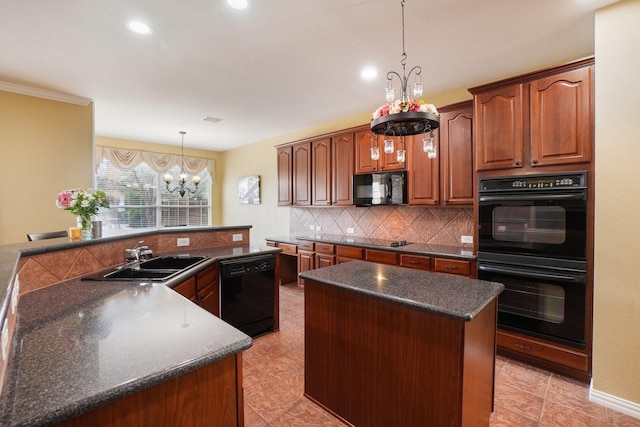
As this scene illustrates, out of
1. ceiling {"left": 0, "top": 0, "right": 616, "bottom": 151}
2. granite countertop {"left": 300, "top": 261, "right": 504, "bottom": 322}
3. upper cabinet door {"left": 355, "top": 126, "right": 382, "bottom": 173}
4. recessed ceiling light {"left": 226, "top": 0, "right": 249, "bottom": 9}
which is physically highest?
ceiling {"left": 0, "top": 0, "right": 616, "bottom": 151}

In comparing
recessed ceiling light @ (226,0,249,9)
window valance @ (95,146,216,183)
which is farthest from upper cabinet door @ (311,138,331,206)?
window valance @ (95,146,216,183)

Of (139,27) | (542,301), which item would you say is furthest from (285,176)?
(542,301)

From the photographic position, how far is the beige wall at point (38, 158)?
333cm

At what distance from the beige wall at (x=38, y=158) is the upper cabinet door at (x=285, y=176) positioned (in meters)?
2.72

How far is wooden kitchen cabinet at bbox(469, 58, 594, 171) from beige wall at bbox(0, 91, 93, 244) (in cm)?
469

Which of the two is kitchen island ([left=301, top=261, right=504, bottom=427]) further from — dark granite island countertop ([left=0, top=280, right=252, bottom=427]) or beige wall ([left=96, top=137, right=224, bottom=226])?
beige wall ([left=96, top=137, right=224, bottom=226])

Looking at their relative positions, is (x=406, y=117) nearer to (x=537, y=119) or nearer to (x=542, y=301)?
(x=537, y=119)

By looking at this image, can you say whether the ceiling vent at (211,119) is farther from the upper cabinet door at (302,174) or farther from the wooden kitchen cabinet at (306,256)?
the wooden kitchen cabinet at (306,256)

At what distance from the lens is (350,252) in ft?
12.6

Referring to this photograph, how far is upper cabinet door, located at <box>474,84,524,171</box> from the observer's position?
2.54 m

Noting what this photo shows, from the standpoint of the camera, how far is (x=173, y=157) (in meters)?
6.49

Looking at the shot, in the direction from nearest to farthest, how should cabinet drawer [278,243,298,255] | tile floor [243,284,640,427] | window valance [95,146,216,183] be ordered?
tile floor [243,284,640,427] < cabinet drawer [278,243,298,255] < window valance [95,146,216,183]

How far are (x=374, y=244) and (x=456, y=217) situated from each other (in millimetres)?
1022

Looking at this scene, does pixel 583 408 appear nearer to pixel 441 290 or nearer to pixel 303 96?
pixel 441 290
